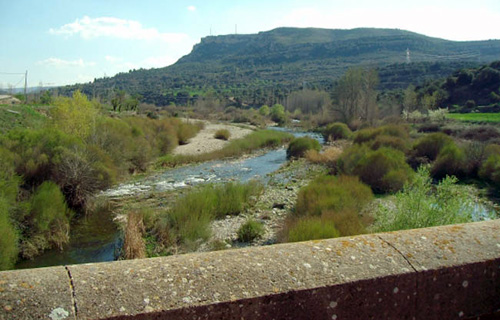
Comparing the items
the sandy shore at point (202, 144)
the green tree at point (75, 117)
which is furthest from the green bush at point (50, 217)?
the sandy shore at point (202, 144)

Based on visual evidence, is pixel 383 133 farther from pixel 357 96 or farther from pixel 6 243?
pixel 357 96

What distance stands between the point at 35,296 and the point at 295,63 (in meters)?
145

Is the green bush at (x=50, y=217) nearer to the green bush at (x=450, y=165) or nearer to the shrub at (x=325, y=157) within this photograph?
the shrub at (x=325, y=157)

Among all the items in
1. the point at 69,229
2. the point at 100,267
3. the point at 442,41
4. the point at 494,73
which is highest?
the point at 442,41

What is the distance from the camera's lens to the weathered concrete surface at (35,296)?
1.94m

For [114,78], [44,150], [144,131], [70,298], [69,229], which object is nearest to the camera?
[70,298]

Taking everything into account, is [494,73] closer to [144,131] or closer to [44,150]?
[144,131]

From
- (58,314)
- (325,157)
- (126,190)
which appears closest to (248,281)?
(58,314)

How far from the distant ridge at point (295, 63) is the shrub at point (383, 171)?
227ft


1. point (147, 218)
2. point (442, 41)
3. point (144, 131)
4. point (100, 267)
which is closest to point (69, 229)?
point (147, 218)

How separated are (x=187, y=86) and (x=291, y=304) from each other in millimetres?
125360

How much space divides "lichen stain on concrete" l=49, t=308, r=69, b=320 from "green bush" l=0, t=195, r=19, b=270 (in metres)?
9.73

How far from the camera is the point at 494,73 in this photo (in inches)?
2218

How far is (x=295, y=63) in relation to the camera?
141750 mm
